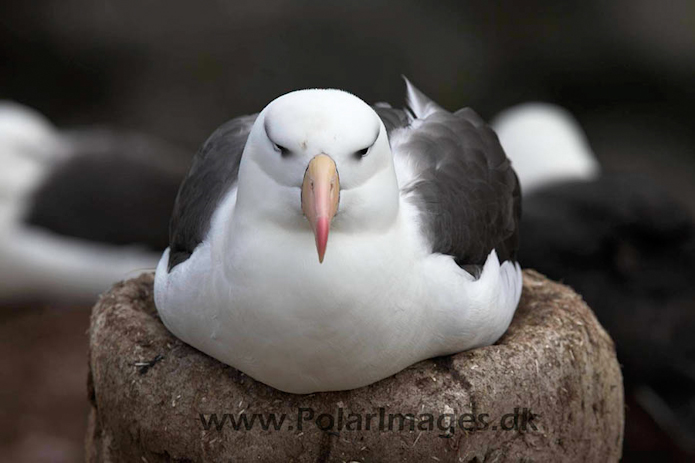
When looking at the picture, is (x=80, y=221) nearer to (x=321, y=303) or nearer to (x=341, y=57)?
(x=341, y=57)

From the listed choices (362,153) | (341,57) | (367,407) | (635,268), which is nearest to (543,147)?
(635,268)

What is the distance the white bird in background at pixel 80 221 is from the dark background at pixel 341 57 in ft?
7.37

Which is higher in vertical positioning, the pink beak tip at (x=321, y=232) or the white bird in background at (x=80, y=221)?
the pink beak tip at (x=321, y=232)

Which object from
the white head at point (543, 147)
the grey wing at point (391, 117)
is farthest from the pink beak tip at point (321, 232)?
the white head at point (543, 147)

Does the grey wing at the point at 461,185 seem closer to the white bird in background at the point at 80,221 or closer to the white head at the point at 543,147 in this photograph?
the white head at the point at 543,147

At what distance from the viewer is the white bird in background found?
5828mm

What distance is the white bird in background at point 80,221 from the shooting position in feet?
19.1

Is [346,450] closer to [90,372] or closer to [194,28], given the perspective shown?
[90,372]

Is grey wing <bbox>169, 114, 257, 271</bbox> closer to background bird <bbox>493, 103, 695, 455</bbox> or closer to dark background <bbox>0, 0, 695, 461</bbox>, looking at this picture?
background bird <bbox>493, 103, 695, 455</bbox>

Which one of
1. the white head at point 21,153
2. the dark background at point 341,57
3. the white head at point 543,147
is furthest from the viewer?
the dark background at point 341,57

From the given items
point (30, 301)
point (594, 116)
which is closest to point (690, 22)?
point (594, 116)

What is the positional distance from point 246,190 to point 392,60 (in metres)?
5.72

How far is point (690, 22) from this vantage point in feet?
27.1

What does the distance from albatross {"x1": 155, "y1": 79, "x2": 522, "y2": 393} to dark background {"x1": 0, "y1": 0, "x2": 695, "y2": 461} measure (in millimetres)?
5203
